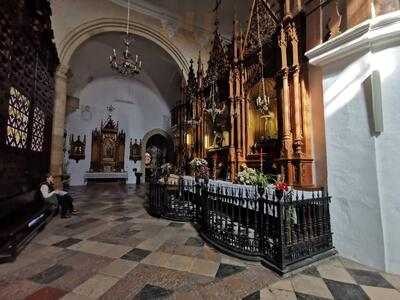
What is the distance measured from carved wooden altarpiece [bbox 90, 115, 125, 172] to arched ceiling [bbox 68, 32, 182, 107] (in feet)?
8.59

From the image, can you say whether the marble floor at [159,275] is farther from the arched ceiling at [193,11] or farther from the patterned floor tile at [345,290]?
the arched ceiling at [193,11]

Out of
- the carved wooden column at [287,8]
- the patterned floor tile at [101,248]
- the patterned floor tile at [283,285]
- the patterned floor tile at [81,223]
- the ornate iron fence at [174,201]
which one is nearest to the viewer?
the patterned floor tile at [283,285]

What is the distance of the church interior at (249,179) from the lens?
8.71 ft

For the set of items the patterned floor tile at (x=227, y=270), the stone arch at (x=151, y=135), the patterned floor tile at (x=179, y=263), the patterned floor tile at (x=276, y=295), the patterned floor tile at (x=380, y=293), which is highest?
the stone arch at (x=151, y=135)

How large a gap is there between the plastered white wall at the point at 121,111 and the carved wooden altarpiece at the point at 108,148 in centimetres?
32

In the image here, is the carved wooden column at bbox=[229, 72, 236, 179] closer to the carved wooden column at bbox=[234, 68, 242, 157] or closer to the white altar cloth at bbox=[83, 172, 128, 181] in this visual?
the carved wooden column at bbox=[234, 68, 242, 157]

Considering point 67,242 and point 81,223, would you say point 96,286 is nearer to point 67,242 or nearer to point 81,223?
point 67,242

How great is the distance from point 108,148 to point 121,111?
8.72ft

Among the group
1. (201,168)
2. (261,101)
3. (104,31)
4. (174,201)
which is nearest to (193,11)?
(104,31)

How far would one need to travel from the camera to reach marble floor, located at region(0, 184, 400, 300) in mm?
2283

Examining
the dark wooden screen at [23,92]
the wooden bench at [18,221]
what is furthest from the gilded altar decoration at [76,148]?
the wooden bench at [18,221]

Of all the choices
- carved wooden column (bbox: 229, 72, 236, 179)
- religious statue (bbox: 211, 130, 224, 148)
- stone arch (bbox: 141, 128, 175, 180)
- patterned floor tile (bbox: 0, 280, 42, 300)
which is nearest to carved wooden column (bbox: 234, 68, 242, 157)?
carved wooden column (bbox: 229, 72, 236, 179)

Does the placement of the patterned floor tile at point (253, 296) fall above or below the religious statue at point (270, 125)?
below

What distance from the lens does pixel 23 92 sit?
15.9ft
